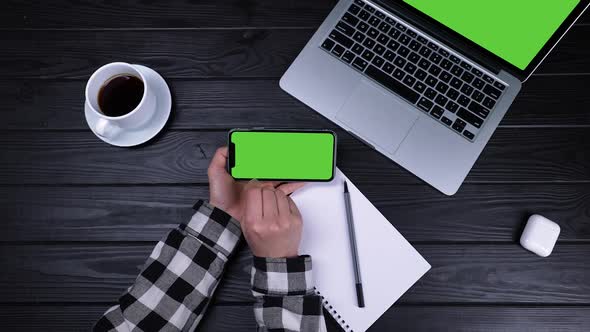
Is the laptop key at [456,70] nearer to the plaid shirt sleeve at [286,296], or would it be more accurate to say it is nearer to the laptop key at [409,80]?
the laptop key at [409,80]

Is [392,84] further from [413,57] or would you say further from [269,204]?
[269,204]

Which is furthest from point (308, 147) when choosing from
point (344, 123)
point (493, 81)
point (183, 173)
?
point (493, 81)

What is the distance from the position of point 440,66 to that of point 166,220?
1.79 ft

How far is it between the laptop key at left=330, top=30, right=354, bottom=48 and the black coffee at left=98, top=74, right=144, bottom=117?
13.3 inches

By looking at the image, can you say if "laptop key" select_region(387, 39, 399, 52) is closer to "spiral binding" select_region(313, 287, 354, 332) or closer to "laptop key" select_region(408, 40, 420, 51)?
"laptop key" select_region(408, 40, 420, 51)

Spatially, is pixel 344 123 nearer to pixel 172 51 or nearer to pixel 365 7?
pixel 365 7

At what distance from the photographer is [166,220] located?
76 cm

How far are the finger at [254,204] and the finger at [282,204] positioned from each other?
0.10ft

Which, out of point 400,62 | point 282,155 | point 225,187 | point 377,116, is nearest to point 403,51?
point 400,62

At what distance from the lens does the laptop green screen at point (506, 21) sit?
0.62m

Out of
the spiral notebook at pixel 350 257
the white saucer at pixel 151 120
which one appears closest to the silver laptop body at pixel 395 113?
the spiral notebook at pixel 350 257

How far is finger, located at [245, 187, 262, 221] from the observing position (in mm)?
669

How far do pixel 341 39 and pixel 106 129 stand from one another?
42 cm

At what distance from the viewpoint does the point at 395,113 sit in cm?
75
